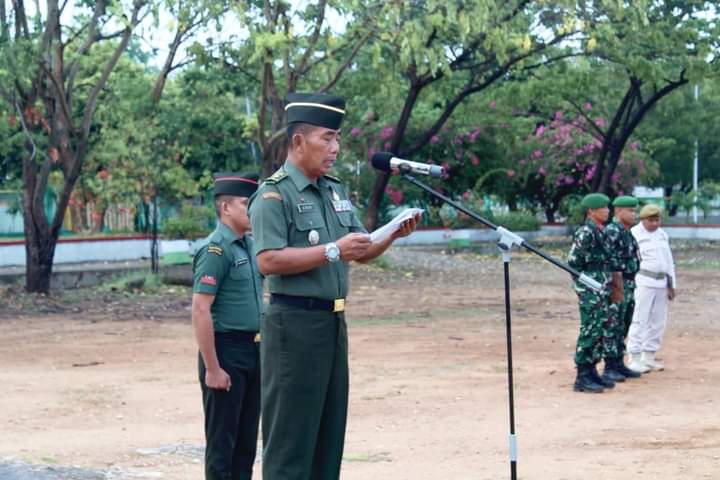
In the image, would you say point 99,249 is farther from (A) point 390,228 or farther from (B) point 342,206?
(A) point 390,228

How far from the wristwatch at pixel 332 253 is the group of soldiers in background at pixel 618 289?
5844mm

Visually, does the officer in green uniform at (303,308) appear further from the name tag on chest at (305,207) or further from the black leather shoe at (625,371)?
the black leather shoe at (625,371)

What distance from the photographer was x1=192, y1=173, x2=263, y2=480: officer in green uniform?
5637 mm

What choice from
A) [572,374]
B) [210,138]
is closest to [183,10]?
[572,374]

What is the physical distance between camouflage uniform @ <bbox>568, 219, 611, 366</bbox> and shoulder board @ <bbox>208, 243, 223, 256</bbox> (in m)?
5.47

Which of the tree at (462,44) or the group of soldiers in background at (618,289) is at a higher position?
the tree at (462,44)

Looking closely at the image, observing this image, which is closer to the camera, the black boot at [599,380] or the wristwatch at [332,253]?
the wristwatch at [332,253]

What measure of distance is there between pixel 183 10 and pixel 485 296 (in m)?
6.92

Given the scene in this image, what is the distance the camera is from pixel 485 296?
65.3 ft

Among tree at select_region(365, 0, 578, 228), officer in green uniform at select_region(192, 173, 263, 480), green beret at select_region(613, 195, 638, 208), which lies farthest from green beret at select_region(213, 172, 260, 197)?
tree at select_region(365, 0, 578, 228)

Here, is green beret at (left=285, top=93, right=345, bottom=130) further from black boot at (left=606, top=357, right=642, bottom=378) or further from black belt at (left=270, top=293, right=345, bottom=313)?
black boot at (left=606, top=357, right=642, bottom=378)

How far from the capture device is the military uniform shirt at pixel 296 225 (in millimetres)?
4656

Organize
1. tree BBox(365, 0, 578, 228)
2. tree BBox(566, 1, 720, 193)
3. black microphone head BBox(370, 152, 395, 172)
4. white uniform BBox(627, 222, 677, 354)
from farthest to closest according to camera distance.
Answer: tree BBox(566, 1, 720, 193), tree BBox(365, 0, 578, 228), white uniform BBox(627, 222, 677, 354), black microphone head BBox(370, 152, 395, 172)

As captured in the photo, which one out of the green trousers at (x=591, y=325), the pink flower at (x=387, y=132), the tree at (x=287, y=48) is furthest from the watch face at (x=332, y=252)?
the pink flower at (x=387, y=132)
